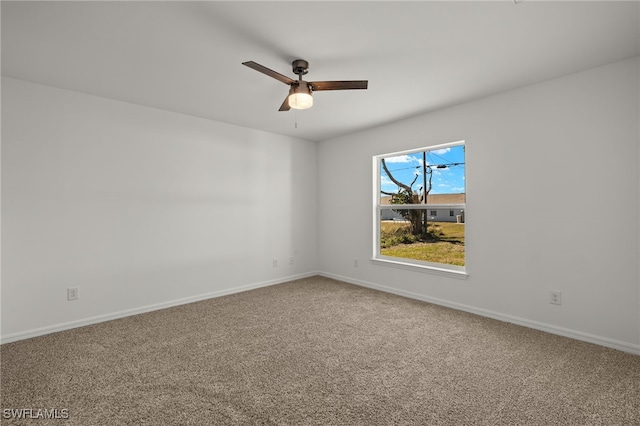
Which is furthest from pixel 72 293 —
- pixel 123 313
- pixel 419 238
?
pixel 419 238

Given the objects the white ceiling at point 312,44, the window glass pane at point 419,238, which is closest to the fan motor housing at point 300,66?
the white ceiling at point 312,44

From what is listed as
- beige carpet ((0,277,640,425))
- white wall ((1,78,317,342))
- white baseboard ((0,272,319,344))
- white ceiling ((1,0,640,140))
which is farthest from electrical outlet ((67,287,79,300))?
white ceiling ((1,0,640,140))

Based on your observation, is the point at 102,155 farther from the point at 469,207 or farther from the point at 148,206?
the point at 469,207

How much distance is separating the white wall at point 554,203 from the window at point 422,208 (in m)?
0.26

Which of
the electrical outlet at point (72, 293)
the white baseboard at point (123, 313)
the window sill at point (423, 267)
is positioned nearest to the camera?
the white baseboard at point (123, 313)

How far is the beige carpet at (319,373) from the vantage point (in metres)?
1.66

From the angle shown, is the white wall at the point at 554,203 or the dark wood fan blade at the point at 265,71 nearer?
the dark wood fan blade at the point at 265,71

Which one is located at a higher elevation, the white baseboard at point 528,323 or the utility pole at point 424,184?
the utility pole at point 424,184

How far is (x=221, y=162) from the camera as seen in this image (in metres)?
4.04

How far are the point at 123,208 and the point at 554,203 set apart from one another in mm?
4393

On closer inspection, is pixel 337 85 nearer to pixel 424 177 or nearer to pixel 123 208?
pixel 424 177

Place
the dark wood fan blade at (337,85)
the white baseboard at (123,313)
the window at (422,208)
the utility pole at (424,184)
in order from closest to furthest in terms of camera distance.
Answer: the dark wood fan blade at (337,85)
the white baseboard at (123,313)
the window at (422,208)
the utility pole at (424,184)

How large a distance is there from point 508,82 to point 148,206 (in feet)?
13.2

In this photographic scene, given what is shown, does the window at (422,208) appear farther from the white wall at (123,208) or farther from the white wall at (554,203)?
the white wall at (123,208)
